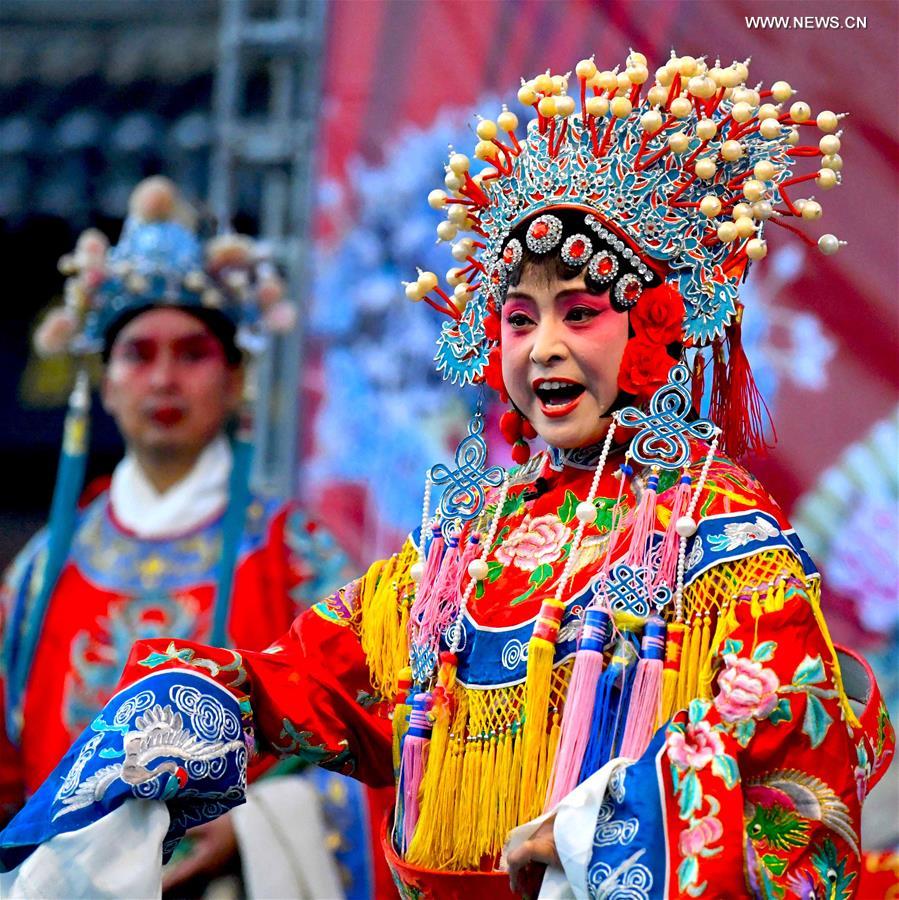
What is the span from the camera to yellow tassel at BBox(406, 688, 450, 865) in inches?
99.0

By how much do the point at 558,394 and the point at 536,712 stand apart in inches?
16.3

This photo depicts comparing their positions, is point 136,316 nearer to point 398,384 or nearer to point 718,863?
point 398,384

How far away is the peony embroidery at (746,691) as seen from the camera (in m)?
2.27

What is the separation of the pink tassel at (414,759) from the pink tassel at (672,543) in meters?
0.35

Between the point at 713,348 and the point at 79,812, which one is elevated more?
the point at 713,348

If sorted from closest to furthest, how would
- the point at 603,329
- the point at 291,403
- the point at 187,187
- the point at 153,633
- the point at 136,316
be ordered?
1. the point at 603,329
2. the point at 153,633
3. the point at 136,316
4. the point at 291,403
5. the point at 187,187

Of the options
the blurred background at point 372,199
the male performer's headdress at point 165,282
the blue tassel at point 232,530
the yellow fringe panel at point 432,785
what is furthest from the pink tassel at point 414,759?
the male performer's headdress at point 165,282

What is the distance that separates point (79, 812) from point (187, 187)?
159 inches

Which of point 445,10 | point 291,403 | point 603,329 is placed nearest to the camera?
point 603,329

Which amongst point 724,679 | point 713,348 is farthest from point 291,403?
point 724,679

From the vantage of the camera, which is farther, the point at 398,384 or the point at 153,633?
the point at 398,384

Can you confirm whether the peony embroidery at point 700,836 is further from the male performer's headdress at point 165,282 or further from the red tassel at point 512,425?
the male performer's headdress at point 165,282

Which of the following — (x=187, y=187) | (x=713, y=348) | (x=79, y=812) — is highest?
(x=187, y=187)

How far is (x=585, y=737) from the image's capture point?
7.83 feet
